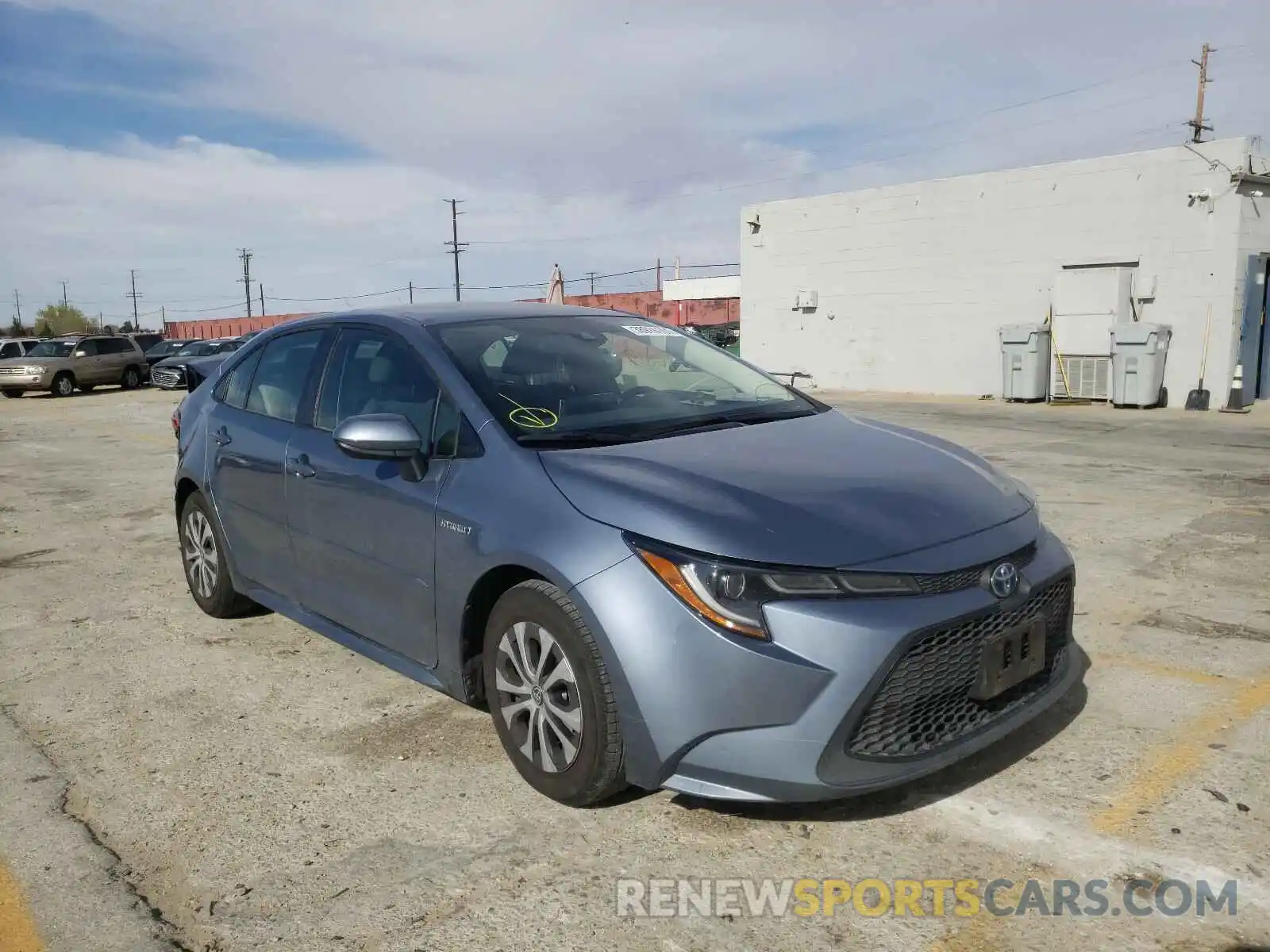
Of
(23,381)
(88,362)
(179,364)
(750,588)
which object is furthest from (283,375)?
(88,362)

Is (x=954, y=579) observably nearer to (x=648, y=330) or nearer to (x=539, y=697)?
(x=539, y=697)

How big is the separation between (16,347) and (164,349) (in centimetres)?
431

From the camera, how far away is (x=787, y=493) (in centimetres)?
296

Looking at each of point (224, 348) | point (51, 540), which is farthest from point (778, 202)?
point (51, 540)

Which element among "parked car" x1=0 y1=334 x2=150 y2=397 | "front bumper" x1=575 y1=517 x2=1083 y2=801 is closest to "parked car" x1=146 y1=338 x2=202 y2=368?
"parked car" x1=0 y1=334 x2=150 y2=397

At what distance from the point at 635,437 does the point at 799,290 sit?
20709 mm

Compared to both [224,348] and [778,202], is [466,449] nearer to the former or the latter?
[778,202]

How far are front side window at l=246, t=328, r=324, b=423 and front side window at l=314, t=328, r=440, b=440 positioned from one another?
0.23 metres

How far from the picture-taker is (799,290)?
23391 millimetres

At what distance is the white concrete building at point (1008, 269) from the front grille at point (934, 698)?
16.1 metres

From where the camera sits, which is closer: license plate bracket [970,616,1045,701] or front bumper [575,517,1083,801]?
front bumper [575,517,1083,801]

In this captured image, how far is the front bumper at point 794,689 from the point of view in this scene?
2.61 m

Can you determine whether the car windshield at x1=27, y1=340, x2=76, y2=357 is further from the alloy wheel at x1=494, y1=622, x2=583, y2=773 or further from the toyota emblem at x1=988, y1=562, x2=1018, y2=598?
the toyota emblem at x1=988, y1=562, x2=1018, y2=598

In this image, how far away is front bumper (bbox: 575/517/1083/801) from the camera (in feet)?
8.55
